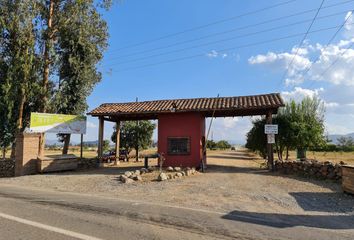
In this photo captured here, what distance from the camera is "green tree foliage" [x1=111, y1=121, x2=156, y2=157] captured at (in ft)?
115

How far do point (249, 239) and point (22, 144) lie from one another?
59.3 ft

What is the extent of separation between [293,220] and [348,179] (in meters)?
5.21

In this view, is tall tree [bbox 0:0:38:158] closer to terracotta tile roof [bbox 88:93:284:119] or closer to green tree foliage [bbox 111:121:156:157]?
terracotta tile roof [bbox 88:93:284:119]

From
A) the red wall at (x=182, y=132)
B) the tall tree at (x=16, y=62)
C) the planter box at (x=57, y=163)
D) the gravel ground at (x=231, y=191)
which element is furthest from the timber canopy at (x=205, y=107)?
the tall tree at (x=16, y=62)

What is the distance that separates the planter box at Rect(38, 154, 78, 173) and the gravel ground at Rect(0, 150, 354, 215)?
3003 millimetres

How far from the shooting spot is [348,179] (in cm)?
1218

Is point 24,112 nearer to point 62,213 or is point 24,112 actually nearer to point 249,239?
point 62,213

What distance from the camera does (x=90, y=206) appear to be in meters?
9.69

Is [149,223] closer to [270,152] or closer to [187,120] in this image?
[270,152]

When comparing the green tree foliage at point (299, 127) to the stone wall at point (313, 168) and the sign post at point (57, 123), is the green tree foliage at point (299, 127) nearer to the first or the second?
the stone wall at point (313, 168)

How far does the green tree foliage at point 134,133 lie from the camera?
35.1 m

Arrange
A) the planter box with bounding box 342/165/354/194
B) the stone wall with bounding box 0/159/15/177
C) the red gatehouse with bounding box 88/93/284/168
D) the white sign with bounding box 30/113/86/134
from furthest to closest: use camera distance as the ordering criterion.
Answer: the white sign with bounding box 30/113/86/134 < the stone wall with bounding box 0/159/15/177 < the red gatehouse with bounding box 88/93/284/168 < the planter box with bounding box 342/165/354/194

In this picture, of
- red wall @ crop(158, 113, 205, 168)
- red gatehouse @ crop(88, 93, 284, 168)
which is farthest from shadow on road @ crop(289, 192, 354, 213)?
red wall @ crop(158, 113, 205, 168)

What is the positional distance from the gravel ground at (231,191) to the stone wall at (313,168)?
2.17 ft
